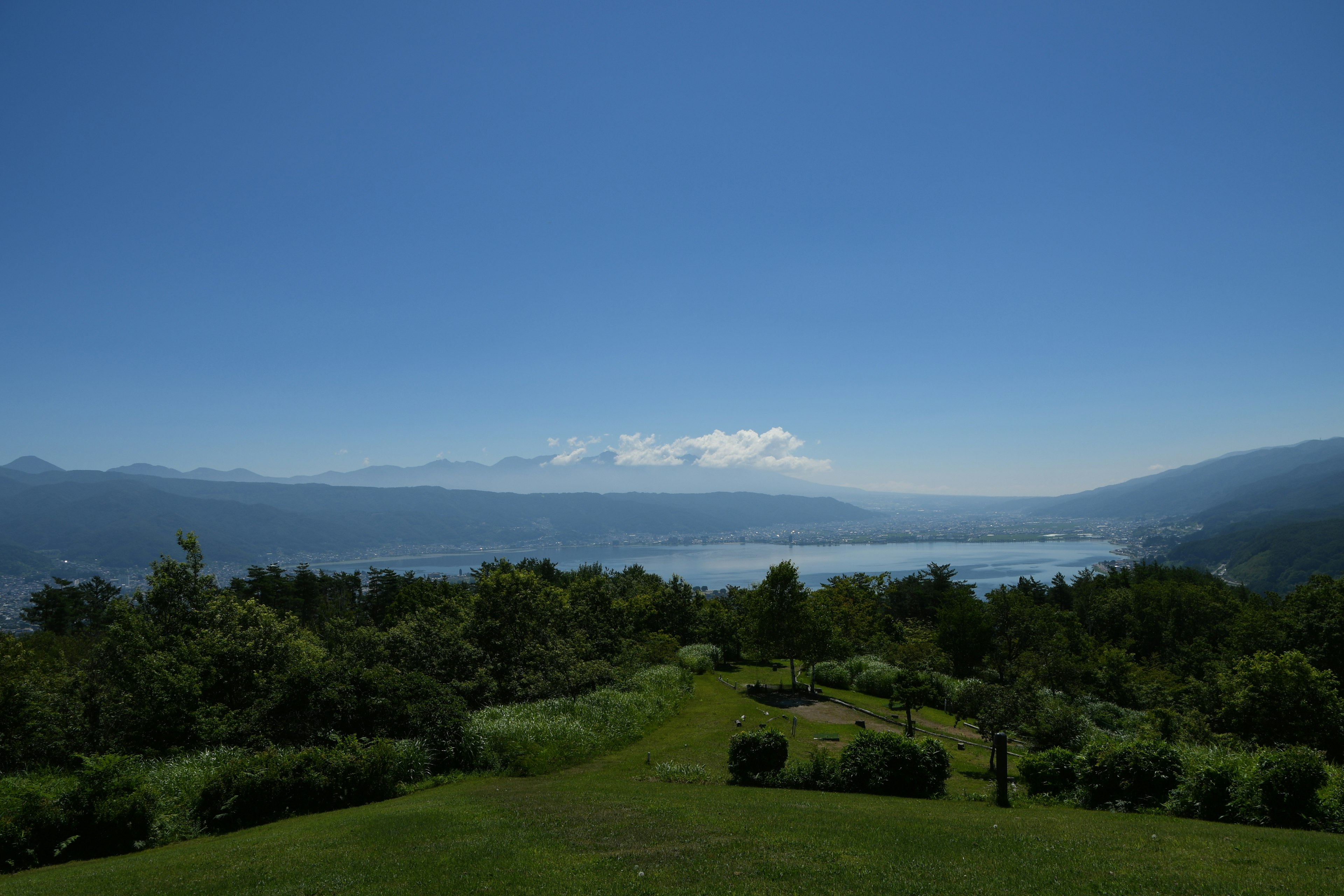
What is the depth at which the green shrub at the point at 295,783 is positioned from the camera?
12.0m

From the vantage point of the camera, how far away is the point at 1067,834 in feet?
28.5

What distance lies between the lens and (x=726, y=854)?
787cm

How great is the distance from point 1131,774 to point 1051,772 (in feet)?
5.32

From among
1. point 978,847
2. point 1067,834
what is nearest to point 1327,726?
point 1067,834

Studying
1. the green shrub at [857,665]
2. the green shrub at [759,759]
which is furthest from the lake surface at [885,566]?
the green shrub at [759,759]

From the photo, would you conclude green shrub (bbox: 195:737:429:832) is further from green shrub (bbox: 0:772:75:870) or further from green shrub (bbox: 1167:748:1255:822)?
green shrub (bbox: 1167:748:1255:822)

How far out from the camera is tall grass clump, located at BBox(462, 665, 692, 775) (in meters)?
17.5

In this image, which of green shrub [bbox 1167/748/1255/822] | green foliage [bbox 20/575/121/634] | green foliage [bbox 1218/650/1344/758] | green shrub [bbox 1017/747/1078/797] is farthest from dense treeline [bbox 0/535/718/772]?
green foliage [bbox 20/575/121/634]

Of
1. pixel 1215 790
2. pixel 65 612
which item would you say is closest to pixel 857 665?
pixel 1215 790

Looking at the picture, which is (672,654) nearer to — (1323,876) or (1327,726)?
(1327,726)

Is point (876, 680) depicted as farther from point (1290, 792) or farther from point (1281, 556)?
point (1281, 556)

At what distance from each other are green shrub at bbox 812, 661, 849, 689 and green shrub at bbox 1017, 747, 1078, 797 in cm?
1948

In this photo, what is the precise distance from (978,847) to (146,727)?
2112cm

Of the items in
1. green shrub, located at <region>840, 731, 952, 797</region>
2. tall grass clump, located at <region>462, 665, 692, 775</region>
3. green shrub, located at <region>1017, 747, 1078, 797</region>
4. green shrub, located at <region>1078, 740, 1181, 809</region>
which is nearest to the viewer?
green shrub, located at <region>1078, 740, 1181, 809</region>
